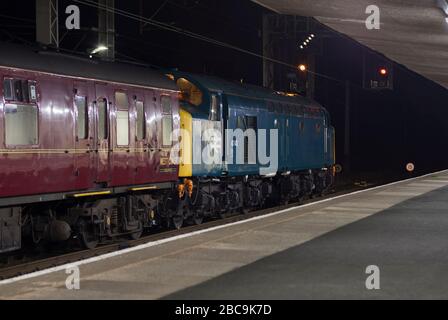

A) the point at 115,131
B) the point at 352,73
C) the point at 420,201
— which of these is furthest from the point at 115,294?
the point at 352,73

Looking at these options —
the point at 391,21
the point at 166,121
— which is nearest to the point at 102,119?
the point at 166,121

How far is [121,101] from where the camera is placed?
46.3 ft

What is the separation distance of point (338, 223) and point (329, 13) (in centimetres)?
554

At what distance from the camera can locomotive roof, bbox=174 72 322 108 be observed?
18312 millimetres

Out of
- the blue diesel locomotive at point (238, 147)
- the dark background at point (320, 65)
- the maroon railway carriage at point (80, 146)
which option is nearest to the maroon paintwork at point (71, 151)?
the maroon railway carriage at point (80, 146)

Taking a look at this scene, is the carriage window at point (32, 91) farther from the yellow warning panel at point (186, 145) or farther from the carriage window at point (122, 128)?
the yellow warning panel at point (186, 145)

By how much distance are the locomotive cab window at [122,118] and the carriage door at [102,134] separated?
397 millimetres

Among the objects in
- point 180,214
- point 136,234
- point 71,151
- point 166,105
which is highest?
point 166,105

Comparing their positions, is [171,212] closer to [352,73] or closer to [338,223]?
[338,223]

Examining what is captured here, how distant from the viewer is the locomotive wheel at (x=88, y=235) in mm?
13714

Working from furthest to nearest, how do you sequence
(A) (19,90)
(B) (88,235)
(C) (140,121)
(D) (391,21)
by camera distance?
(D) (391,21)
(C) (140,121)
(B) (88,235)
(A) (19,90)

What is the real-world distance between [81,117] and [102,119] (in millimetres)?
698

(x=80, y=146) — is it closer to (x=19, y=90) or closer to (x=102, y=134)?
(x=102, y=134)

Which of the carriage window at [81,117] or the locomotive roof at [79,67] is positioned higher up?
the locomotive roof at [79,67]
